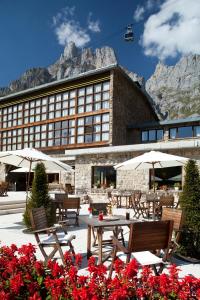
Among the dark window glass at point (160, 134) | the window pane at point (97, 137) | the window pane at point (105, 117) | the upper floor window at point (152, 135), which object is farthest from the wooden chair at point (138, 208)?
the upper floor window at point (152, 135)

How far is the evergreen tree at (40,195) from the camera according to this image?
8.90 metres

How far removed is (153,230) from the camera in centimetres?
454

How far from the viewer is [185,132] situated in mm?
25156

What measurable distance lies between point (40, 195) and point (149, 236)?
17.0 ft

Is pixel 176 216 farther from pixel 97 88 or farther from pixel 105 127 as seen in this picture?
pixel 97 88


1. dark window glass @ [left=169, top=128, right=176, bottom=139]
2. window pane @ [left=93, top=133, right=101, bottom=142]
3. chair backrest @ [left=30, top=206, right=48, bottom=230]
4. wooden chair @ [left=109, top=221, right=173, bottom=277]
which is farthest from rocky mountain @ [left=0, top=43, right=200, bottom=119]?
wooden chair @ [left=109, top=221, right=173, bottom=277]

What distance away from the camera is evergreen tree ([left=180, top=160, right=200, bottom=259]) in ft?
18.9

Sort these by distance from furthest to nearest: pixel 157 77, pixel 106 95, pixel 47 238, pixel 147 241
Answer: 1. pixel 157 77
2. pixel 106 95
3. pixel 47 238
4. pixel 147 241

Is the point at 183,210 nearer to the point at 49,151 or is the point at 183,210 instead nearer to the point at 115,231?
the point at 115,231

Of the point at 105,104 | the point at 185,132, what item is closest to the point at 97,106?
the point at 105,104

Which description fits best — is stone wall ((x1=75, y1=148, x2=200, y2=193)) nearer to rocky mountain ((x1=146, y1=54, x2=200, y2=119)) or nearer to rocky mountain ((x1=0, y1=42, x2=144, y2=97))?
rocky mountain ((x1=0, y1=42, x2=144, y2=97))

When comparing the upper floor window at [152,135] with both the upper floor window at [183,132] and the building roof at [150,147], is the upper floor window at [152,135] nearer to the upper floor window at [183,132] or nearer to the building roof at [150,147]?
the upper floor window at [183,132]

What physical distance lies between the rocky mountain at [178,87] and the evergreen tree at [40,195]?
100645mm

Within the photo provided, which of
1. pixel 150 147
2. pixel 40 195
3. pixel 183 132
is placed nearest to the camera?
pixel 40 195
